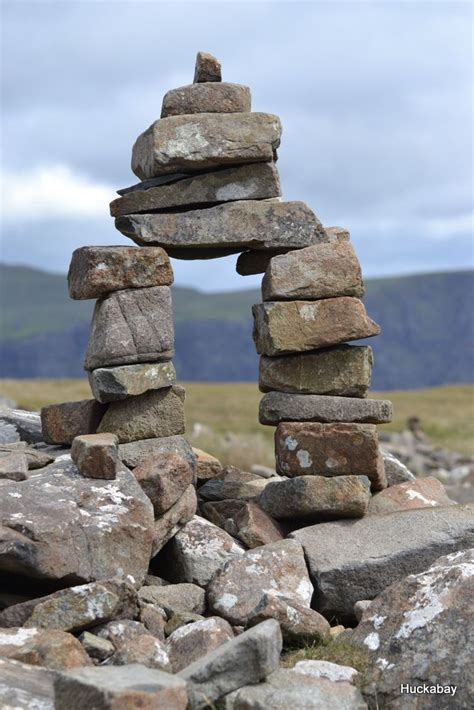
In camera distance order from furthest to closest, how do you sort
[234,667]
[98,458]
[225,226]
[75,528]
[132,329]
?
[225,226]
[132,329]
[98,458]
[75,528]
[234,667]

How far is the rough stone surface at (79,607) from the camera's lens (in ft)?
34.1

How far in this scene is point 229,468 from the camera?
55.1 ft

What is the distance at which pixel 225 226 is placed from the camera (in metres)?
14.5

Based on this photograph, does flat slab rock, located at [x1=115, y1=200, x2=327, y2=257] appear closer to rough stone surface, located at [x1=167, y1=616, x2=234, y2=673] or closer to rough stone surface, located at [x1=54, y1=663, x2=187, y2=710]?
rough stone surface, located at [x1=167, y1=616, x2=234, y2=673]

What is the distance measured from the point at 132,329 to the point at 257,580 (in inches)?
155

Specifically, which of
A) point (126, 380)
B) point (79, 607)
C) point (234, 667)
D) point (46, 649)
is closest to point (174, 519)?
point (126, 380)

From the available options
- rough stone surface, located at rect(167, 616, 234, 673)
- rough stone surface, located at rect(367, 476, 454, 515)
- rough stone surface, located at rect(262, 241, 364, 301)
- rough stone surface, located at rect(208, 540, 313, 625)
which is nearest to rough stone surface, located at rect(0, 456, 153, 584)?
rough stone surface, located at rect(208, 540, 313, 625)

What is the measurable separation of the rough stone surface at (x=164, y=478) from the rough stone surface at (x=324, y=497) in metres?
1.50

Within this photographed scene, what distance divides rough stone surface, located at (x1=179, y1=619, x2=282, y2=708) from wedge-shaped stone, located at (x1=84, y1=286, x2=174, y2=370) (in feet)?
19.2

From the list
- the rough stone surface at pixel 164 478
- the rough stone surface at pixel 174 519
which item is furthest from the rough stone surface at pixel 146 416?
the rough stone surface at pixel 174 519

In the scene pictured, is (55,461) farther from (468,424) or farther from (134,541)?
(468,424)

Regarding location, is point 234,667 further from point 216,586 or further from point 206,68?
point 206,68

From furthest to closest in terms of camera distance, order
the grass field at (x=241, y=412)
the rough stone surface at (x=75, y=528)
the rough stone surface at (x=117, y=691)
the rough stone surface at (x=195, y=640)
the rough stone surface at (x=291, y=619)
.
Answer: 1. the grass field at (x=241, y=412)
2. the rough stone surface at (x=75, y=528)
3. the rough stone surface at (x=291, y=619)
4. the rough stone surface at (x=195, y=640)
5. the rough stone surface at (x=117, y=691)

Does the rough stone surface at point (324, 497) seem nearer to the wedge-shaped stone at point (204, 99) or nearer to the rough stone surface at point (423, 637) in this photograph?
the rough stone surface at point (423, 637)
